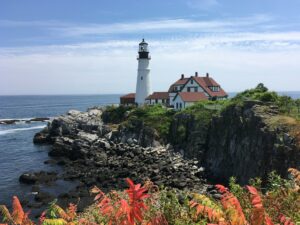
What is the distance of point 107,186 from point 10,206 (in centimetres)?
1040

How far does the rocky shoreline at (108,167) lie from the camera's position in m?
37.2

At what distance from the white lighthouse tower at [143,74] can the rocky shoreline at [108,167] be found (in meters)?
17.7

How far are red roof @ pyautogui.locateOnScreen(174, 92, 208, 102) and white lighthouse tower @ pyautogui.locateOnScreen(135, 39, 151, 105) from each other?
50.1 feet

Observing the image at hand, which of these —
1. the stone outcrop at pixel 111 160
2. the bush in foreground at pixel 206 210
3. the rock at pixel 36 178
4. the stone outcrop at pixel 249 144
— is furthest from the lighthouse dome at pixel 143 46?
the bush in foreground at pixel 206 210

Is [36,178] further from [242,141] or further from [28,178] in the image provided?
[242,141]

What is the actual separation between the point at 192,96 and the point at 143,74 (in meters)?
17.0

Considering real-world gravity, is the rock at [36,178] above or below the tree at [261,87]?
below

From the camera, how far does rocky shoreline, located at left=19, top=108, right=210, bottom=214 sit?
3719 centimetres

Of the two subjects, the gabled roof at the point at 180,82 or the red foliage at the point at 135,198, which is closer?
the red foliage at the point at 135,198

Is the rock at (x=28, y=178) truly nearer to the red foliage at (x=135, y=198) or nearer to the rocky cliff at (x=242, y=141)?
the rocky cliff at (x=242, y=141)

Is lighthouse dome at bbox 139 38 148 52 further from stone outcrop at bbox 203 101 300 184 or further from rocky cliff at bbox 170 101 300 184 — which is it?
stone outcrop at bbox 203 101 300 184

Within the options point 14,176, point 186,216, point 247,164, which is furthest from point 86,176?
point 186,216

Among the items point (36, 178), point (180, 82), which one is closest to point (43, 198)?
point (36, 178)

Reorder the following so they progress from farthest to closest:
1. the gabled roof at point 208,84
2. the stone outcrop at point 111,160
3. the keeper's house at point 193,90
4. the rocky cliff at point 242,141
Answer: the gabled roof at point 208,84 → the keeper's house at point 193,90 → the stone outcrop at point 111,160 → the rocky cliff at point 242,141
